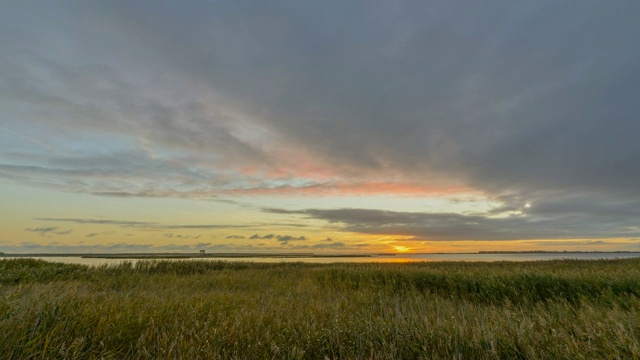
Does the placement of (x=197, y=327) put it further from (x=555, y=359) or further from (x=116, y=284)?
(x=116, y=284)

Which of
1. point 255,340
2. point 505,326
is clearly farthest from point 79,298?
point 505,326

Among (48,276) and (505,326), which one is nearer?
(505,326)

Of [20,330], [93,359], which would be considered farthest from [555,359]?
[20,330]

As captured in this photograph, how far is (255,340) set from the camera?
560cm

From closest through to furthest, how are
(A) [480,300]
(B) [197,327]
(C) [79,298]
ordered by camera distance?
A: (B) [197,327] < (C) [79,298] < (A) [480,300]

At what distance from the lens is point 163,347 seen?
5117 millimetres

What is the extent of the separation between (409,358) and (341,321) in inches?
75.9

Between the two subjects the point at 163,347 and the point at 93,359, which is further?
the point at 163,347

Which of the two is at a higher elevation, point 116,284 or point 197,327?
point 197,327

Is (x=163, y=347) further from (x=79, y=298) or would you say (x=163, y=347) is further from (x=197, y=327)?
(x=79, y=298)

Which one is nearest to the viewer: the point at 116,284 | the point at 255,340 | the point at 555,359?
the point at 555,359

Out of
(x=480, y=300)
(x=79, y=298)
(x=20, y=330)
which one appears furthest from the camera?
(x=480, y=300)

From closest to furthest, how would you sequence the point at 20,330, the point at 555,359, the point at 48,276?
the point at 555,359 → the point at 20,330 → the point at 48,276

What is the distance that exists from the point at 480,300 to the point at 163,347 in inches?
541
